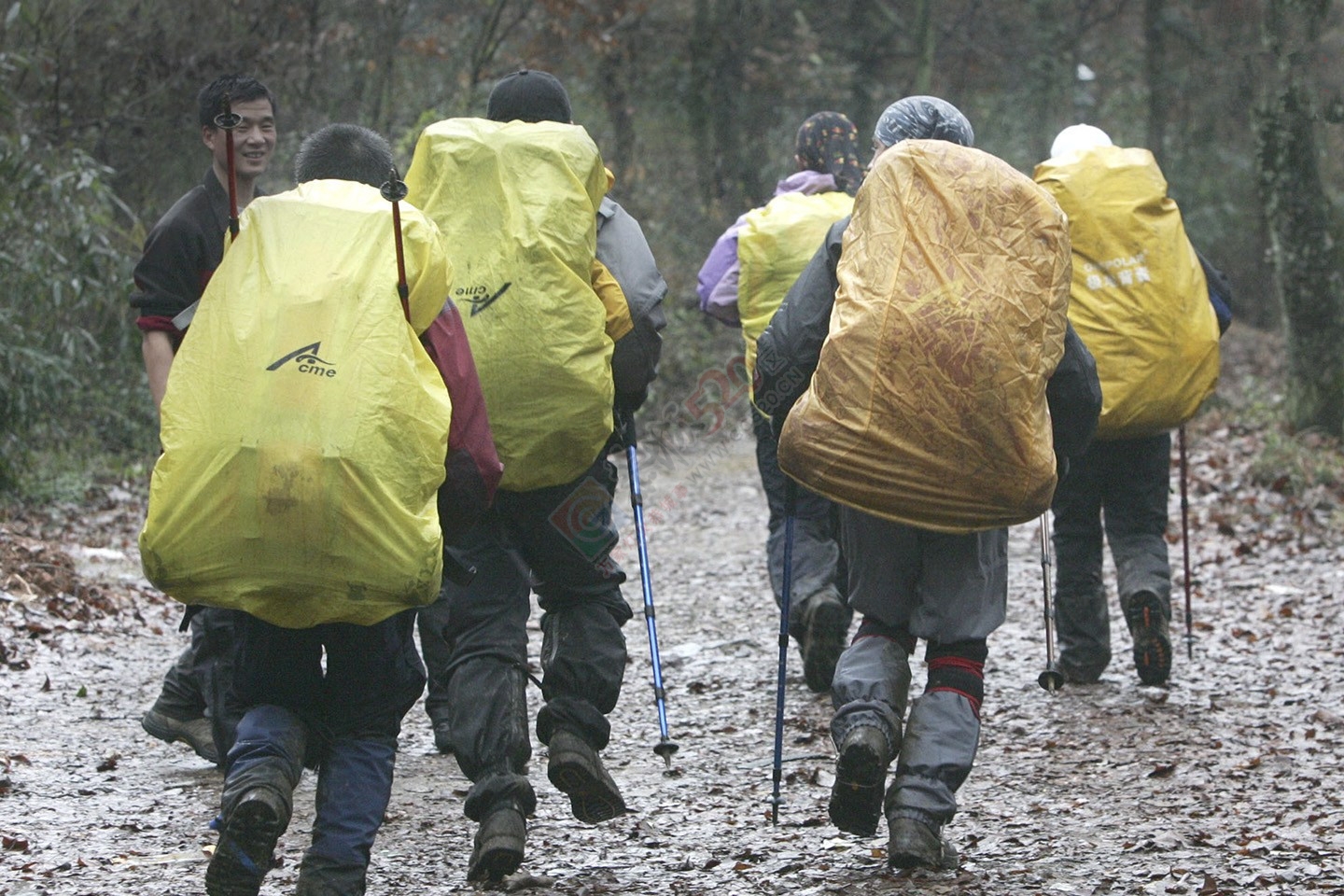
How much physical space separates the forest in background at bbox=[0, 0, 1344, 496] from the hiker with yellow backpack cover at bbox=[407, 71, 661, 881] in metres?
6.30

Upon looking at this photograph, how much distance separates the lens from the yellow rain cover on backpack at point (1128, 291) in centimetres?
611

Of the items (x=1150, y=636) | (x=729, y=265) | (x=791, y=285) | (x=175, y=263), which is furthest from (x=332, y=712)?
(x=729, y=265)

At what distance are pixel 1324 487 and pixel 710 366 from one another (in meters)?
8.62

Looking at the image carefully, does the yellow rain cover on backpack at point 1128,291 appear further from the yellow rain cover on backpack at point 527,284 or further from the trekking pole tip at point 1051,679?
the yellow rain cover on backpack at point 527,284

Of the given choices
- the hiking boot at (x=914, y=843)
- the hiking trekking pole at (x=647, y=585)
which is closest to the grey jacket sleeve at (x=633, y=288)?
the hiking trekking pole at (x=647, y=585)

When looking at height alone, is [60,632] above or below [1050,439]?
below

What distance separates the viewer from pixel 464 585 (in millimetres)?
4344

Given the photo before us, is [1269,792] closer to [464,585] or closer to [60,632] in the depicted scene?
[464,585]

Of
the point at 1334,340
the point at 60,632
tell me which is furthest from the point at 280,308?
the point at 1334,340

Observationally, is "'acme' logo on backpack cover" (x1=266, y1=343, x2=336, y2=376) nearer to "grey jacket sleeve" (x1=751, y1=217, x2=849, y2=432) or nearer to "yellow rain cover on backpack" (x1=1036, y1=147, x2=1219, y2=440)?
"grey jacket sleeve" (x1=751, y1=217, x2=849, y2=432)

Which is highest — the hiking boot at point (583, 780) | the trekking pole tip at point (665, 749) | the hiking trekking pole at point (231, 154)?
the hiking trekking pole at point (231, 154)

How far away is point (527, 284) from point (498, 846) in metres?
1.56

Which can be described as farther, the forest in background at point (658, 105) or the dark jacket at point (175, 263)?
the forest in background at point (658, 105)

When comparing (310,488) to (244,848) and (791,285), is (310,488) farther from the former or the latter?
(791,285)
